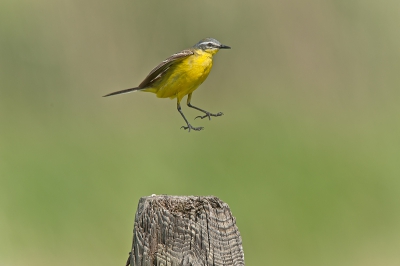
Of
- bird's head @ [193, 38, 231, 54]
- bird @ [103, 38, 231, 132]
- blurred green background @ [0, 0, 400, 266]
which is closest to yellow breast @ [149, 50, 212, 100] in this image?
bird @ [103, 38, 231, 132]

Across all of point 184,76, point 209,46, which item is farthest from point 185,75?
point 209,46

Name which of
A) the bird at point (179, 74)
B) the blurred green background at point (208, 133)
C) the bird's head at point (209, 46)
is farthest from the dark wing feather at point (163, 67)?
the blurred green background at point (208, 133)

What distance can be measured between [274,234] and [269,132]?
1.98 metres

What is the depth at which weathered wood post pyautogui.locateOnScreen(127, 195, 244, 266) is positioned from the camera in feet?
Result: 8.56

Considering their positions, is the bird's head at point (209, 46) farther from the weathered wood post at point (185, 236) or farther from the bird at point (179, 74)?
the weathered wood post at point (185, 236)

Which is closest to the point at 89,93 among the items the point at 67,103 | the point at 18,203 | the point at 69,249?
the point at 67,103

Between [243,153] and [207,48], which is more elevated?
[207,48]

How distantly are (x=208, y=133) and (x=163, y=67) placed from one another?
3.36 m

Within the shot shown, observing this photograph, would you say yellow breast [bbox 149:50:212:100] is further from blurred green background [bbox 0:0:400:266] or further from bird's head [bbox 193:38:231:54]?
blurred green background [bbox 0:0:400:266]

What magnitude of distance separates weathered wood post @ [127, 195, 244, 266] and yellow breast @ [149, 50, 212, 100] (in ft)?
10.5

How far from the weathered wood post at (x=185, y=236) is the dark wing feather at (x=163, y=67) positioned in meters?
3.15

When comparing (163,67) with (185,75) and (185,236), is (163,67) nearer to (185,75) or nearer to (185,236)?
(185,75)

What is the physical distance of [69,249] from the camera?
22.6ft

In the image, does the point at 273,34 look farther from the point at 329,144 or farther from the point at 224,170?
the point at 224,170
